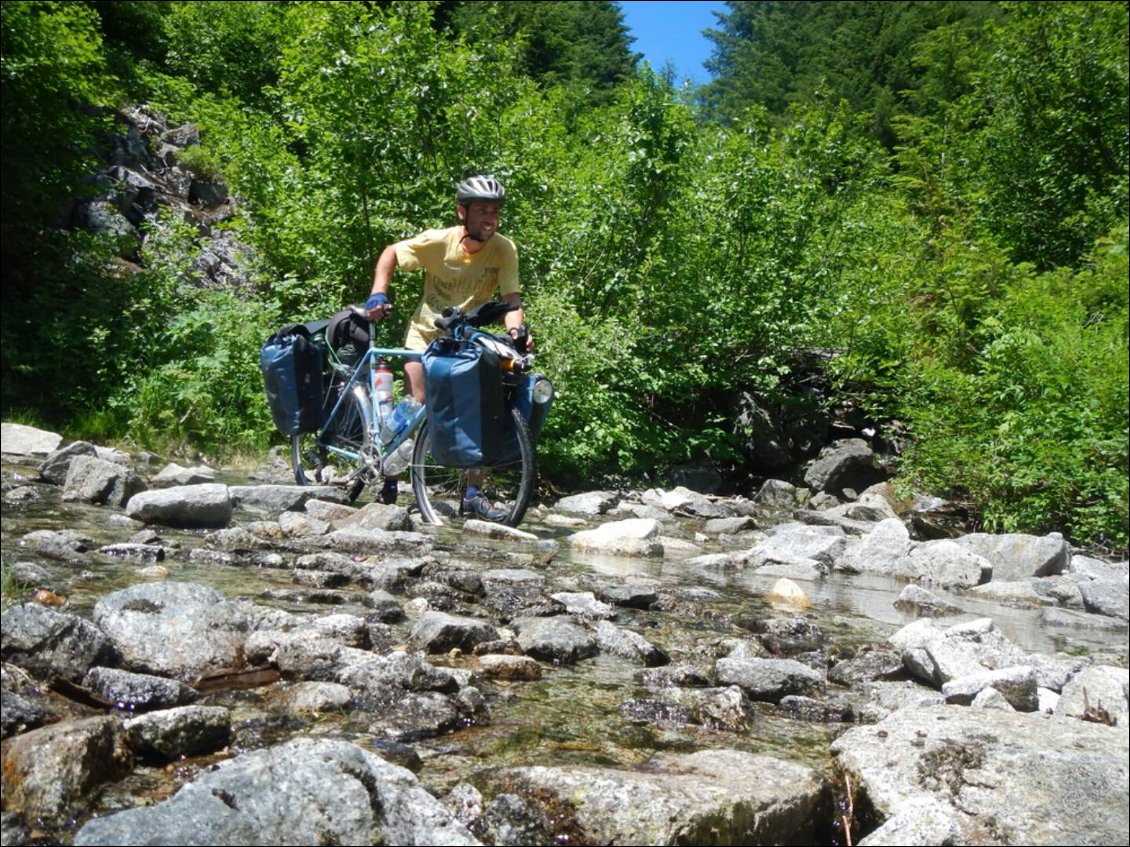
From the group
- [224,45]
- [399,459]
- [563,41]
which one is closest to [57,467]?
[399,459]

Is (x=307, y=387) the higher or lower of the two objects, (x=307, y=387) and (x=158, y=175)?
the lower

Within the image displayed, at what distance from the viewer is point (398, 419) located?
7590mm

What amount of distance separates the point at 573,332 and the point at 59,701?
8.49m

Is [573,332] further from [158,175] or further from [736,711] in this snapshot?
[158,175]

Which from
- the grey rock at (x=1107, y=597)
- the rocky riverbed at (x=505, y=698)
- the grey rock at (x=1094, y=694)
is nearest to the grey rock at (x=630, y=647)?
the rocky riverbed at (x=505, y=698)

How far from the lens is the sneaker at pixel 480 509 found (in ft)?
24.0

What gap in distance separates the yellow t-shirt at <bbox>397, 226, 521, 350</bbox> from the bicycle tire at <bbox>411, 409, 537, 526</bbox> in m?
0.83

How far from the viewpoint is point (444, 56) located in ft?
38.4

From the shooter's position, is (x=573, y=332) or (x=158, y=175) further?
(x=158, y=175)

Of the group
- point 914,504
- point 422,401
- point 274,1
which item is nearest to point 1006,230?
point 914,504

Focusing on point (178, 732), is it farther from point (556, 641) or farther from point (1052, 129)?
point (1052, 129)

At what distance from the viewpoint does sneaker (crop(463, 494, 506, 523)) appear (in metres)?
7.33

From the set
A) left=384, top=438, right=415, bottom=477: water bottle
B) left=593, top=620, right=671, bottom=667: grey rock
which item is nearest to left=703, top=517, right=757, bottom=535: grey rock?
left=384, top=438, right=415, bottom=477: water bottle

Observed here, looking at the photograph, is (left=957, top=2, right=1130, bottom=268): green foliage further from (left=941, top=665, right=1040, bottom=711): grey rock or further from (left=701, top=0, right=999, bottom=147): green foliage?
(left=941, top=665, right=1040, bottom=711): grey rock
